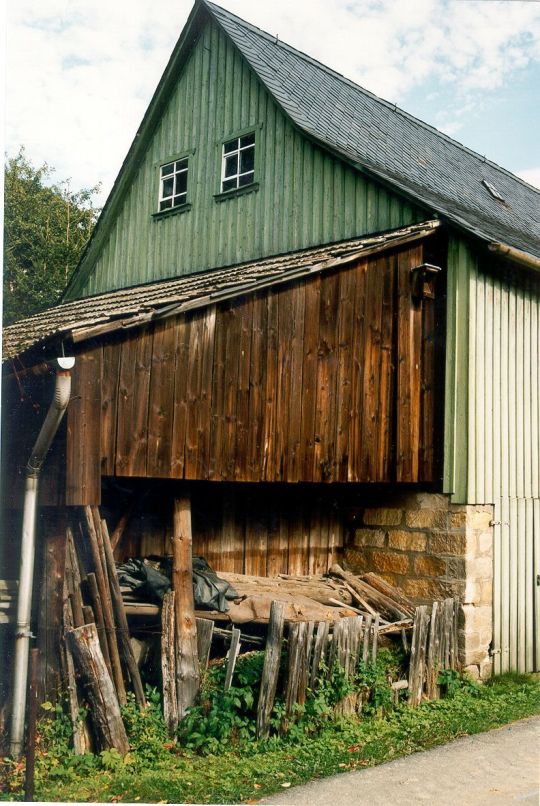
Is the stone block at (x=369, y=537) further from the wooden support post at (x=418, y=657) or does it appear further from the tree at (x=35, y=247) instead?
the tree at (x=35, y=247)

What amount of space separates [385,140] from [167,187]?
12.5 feet

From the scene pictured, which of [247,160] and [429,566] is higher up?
[247,160]

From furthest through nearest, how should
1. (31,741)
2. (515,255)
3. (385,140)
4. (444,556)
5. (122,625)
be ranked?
(385,140) → (444,556) → (515,255) → (122,625) → (31,741)

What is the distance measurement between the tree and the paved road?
43.5 feet

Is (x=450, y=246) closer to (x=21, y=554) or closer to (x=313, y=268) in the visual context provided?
(x=313, y=268)

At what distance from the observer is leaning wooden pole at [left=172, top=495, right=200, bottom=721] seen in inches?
313

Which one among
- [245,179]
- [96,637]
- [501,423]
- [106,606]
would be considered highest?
[245,179]

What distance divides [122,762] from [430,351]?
5.90m

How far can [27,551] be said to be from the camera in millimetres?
7262

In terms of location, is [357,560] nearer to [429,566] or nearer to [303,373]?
[429,566]

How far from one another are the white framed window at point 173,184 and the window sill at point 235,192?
2.73 ft

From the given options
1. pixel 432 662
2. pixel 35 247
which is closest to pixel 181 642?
pixel 432 662

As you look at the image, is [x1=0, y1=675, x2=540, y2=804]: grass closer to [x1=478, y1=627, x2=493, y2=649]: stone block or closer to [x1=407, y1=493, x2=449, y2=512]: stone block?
[x1=478, y1=627, x2=493, y2=649]: stone block

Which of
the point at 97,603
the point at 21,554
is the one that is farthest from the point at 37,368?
the point at 97,603
